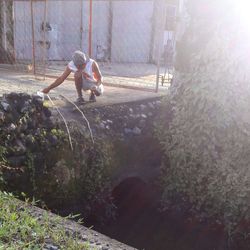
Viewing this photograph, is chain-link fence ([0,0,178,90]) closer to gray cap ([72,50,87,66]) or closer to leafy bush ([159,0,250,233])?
gray cap ([72,50,87,66])

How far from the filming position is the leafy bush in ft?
16.4

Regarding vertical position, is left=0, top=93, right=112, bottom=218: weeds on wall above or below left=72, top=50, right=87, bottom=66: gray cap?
below

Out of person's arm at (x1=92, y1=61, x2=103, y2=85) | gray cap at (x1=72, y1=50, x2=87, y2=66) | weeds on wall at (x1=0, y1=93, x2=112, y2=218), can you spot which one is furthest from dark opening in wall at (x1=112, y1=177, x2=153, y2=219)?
gray cap at (x1=72, y1=50, x2=87, y2=66)

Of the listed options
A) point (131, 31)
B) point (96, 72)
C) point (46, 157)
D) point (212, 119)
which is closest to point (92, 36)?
point (131, 31)

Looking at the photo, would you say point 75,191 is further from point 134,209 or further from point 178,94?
point 178,94

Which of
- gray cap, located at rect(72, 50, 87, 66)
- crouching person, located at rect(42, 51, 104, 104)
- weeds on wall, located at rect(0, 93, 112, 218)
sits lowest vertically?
weeds on wall, located at rect(0, 93, 112, 218)

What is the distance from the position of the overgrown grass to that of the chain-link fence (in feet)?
20.2

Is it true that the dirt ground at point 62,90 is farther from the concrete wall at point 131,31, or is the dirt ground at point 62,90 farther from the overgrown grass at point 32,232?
the concrete wall at point 131,31

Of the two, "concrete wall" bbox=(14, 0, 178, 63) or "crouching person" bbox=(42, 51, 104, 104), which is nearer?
"crouching person" bbox=(42, 51, 104, 104)

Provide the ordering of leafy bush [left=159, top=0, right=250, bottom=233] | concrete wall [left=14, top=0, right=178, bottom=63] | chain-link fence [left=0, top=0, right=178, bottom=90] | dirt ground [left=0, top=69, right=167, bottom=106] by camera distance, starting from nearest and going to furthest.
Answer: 1. leafy bush [left=159, top=0, right=250, bottom=233]
2. dirt ground [left=0, top=69, right=167, bottom=106]
3. chain-link fence [left=0, top=0, right=178, bottom=90]
4. concrete wall [left=14, top=0, right=178, bottom=63]

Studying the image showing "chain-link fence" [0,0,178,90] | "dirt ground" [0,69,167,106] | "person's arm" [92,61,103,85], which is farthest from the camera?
"chain-link fence" [0,0,178,90]

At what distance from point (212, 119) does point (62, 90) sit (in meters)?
3.07

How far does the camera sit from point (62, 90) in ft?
23.7

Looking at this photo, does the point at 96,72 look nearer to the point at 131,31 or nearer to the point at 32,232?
the point at 32,232
